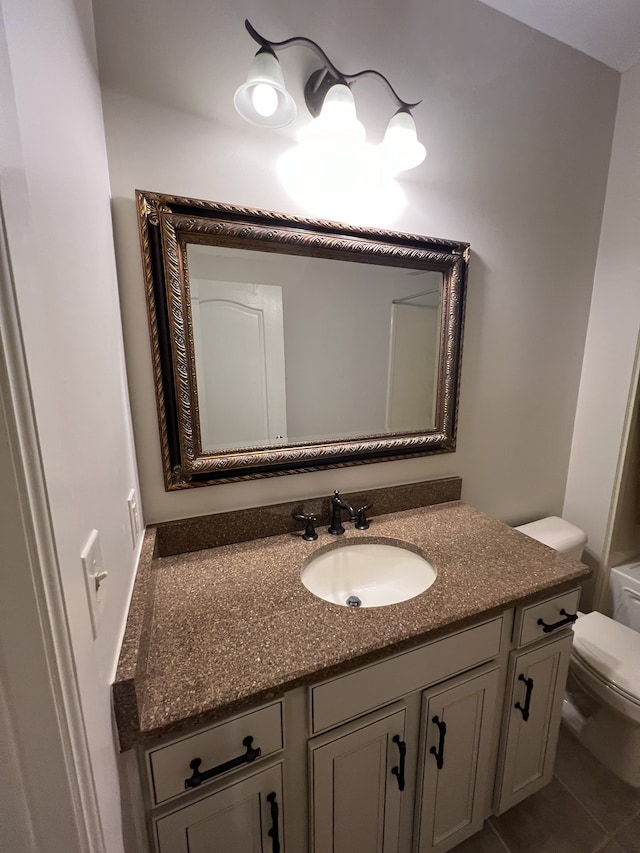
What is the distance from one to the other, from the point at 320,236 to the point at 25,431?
937 mm

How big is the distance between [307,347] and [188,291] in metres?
0.37

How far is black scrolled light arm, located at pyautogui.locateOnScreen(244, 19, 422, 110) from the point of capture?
0.80 m

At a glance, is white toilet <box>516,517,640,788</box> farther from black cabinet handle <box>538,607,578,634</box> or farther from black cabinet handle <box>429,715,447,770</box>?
black cabinet handle <box>429,715,447,770</box>

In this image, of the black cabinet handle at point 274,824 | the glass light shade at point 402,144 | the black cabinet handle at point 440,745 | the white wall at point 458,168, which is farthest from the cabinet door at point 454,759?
the glass light shade at point 402,144

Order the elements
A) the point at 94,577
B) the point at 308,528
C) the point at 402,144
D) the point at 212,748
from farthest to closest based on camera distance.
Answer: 1. the point at 308,528
2. the point at 402,144
3. the point at 212,748
4. the point at 94,577

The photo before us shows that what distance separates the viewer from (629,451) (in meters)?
1.44

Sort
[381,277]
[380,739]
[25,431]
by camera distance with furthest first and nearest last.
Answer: [381,277] < [380,739] < [25,431]

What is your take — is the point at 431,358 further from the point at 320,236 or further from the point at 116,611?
the point at 116,611

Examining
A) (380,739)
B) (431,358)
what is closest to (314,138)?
(431,358)

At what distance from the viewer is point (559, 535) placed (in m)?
1.46

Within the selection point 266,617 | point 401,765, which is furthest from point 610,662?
point 266,617

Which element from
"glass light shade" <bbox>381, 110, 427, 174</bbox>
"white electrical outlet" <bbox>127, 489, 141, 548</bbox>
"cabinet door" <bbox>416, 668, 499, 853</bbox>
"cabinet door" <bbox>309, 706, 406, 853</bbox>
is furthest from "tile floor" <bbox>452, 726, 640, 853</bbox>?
"glass light shade" <bbox>381, 110, 427, 174</bbox>

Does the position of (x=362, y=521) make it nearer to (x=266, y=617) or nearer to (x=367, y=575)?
(x=367, y=575)

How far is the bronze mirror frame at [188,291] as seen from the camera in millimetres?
869
